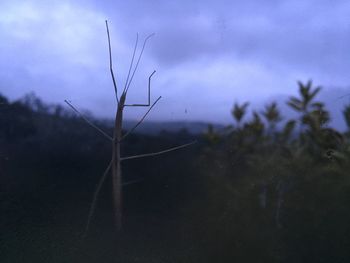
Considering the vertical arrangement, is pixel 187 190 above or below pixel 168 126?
below

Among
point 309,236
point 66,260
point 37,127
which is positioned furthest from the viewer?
point 37,127

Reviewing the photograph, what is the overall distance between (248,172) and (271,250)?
0.64 m

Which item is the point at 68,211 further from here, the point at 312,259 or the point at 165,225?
the point at 312,259

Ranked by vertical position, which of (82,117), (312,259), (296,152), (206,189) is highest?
(82,117)

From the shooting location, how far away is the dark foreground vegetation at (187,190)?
350cm

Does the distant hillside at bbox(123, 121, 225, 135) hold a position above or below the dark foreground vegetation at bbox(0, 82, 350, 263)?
above

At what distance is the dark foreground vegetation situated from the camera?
11.5 ft

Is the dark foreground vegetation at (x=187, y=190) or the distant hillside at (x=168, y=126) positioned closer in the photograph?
the dark foreground vegetation at (x=187, y=190)

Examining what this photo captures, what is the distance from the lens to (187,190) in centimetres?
383

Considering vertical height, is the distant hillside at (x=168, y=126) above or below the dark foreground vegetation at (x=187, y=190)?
above

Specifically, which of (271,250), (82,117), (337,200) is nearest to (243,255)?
(271,250)

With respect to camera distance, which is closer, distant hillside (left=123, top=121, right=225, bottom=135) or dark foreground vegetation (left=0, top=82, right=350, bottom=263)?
dark foreground vegetation (left=0, top=82, right=350, bottom=263)

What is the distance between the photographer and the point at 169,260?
3.44m

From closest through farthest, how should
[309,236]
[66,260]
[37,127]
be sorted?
[66,260], [309,236], [37,127]
